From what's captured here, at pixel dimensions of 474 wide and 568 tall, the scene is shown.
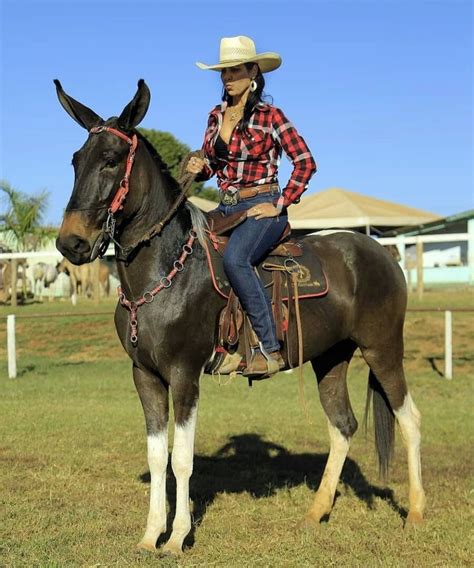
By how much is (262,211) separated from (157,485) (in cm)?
205

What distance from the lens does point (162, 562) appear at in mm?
4801

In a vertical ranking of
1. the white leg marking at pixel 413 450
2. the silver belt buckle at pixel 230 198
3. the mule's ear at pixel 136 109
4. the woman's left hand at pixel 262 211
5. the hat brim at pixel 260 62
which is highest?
the hat brim at pixel 260 62

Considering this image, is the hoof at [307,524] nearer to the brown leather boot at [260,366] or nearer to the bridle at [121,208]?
the brown leather boot at [260,366]

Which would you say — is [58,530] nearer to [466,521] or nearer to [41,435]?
[466,521]

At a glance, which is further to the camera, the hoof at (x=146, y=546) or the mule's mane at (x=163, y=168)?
the mule's mane at (x=163, y=168)

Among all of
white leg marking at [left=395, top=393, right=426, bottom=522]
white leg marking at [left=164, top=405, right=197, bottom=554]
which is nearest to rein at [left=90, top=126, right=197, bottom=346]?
white leg marking at [left=164, top=405, right=197, bottom=554]

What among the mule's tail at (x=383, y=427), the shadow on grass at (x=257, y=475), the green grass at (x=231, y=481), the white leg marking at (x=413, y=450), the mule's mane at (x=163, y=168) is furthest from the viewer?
the shadow on grass at (x=257, y=475)

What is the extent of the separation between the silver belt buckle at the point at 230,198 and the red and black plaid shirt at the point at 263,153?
3 centimetres

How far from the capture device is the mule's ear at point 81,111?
16.5 ft

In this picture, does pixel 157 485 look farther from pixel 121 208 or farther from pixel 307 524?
pixel 121 208

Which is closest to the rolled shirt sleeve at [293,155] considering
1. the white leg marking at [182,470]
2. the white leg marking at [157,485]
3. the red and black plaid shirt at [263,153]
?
the red and black plaid shirt at [263,153]

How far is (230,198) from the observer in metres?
5.55

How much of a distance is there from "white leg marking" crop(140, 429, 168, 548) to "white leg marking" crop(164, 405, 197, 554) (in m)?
0.15

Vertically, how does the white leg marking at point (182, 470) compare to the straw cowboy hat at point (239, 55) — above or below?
below
